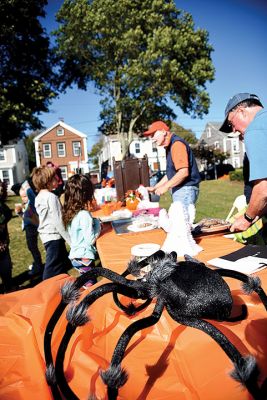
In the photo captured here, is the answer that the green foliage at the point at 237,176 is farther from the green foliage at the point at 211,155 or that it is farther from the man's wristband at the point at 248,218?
the man's wristband at the point at 248,218

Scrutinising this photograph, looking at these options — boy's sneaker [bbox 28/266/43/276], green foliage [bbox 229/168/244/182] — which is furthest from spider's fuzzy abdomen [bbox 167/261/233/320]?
green foliage [bbox 229/168/244/182]

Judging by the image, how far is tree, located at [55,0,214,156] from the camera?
20812mm

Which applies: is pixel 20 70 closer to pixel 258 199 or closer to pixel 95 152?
pixel 258 199

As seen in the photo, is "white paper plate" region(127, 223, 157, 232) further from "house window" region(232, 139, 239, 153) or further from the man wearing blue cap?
"house window" region(232, 139, 239, 153)

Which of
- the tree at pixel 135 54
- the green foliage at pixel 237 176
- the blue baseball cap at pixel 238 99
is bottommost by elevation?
the green foliage at pixel 237 176

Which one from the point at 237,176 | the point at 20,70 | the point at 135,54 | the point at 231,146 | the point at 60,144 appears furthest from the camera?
the point at 231,146

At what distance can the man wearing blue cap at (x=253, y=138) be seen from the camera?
1.82m

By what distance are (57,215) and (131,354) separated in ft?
8.73

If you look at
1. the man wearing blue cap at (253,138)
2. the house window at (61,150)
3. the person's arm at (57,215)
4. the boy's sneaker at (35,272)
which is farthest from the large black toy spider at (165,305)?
the house window at (61,150)

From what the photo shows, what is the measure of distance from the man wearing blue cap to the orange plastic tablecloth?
858mm

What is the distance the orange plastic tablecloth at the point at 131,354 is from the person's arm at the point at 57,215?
7.12ft

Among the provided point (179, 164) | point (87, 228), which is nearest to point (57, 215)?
point (87, 228)

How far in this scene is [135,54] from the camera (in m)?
21.9

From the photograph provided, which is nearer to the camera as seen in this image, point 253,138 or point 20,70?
point 253,138
